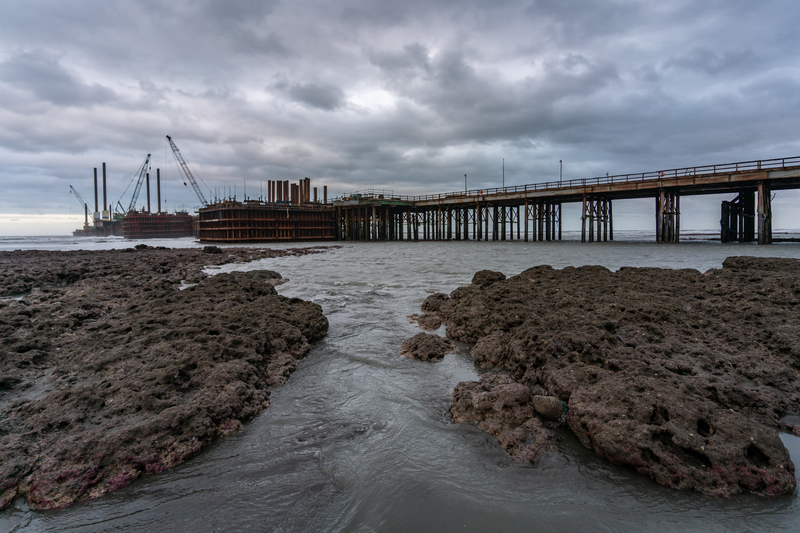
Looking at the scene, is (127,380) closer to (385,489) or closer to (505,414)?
(385,489)

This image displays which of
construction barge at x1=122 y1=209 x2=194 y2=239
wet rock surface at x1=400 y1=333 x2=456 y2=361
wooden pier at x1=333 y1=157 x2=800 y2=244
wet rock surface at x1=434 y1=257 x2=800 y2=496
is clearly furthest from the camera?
construction barge at x1=122 y1=209 x2=194 y2=239

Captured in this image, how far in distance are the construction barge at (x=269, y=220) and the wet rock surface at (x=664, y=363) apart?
47.8 metres

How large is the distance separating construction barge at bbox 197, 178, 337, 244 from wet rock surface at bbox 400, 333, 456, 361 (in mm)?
49489

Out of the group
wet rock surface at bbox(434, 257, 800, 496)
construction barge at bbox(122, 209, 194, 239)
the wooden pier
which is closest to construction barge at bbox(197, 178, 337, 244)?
the wooden pier

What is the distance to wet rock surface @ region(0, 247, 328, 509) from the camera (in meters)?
3.52

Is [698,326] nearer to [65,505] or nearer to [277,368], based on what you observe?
[277,368]

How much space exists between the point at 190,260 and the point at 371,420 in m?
24.6

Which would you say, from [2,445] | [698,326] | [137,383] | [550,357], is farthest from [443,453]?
[698,326]

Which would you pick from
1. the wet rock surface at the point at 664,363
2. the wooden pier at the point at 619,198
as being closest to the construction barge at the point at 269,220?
the wooden pier at the point at 619,198

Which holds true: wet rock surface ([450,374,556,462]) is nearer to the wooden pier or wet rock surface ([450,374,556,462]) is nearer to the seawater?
the seawater

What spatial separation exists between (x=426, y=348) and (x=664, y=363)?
3.70m

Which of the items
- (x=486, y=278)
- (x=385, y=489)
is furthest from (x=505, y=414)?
(x=486, y=278)

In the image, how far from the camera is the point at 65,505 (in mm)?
3205

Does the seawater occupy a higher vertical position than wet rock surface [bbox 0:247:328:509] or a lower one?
lower
